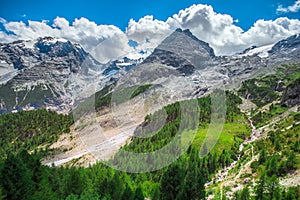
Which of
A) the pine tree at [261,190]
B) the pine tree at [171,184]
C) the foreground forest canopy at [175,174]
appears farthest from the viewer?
the pine tree at [261,190]

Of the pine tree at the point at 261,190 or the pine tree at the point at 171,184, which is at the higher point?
the pine tree at the point at 171,184

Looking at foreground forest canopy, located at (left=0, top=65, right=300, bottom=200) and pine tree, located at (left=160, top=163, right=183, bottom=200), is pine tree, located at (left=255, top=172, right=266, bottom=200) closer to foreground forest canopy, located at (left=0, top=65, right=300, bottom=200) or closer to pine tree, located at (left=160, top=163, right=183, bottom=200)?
foreground forest canopy, located at (left=0, top=65, right=300, bottom=200)

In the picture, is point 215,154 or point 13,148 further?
point 13,148

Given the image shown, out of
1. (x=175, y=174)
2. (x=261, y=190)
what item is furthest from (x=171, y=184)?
(x=261, y=190)

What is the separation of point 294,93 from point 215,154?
3951 inches

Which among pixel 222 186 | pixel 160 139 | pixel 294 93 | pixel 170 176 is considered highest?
pixel 294 93

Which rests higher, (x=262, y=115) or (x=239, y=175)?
(x=262, y=115)

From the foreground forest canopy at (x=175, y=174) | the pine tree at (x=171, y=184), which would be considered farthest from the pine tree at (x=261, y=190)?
the pine tree at (x=171, y=184)

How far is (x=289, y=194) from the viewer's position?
56.3 metres

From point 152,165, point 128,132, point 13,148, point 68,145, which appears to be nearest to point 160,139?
point 152,165

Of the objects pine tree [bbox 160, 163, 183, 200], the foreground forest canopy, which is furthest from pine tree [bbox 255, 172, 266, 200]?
pine tree [bbox 160, 163, 183, 200]

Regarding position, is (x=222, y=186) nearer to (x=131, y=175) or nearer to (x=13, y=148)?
(x=131, y=175)

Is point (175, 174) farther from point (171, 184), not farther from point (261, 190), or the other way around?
point (261, 190)

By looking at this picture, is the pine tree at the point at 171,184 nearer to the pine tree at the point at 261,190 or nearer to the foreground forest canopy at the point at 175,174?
the foreground forest canopy at the point at 175,174
